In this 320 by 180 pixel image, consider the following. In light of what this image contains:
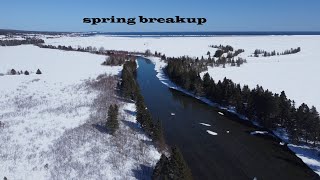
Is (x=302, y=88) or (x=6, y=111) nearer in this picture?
(x=6, y=111)

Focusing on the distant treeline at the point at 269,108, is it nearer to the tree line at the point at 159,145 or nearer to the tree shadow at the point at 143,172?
the tree line at the point at 159,145

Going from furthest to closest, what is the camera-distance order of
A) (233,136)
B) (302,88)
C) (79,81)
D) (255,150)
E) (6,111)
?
1. (79,81)
2. (302,88)
3. (6,111)
4. (233,136)
5. (255,150)

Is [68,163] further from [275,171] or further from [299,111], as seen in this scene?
[299,111]

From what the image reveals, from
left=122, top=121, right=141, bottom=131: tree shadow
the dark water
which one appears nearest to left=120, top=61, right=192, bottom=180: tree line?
left=122, top=121, right=141, bottom=131: tree shadow

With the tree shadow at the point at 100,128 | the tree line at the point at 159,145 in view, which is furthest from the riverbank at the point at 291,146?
the tree shadow at the point at 100,128

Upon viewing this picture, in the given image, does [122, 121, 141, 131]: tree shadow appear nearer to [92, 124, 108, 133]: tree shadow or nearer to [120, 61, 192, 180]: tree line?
[120, 61, 192, 180]: tree line

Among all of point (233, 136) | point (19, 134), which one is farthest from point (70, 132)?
point (233, 136)
